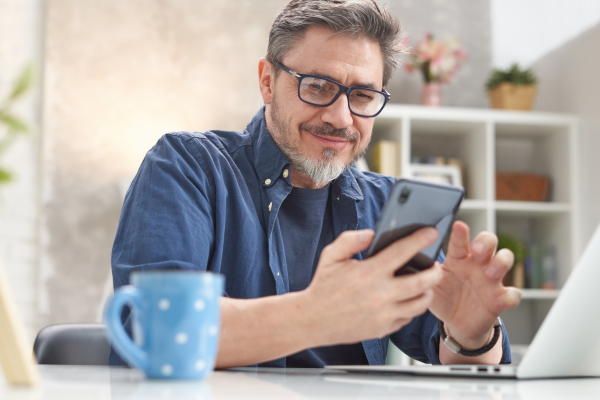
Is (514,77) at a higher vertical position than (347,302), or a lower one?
higher

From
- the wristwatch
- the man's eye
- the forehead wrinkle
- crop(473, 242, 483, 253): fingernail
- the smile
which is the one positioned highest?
the forehead wrinkle

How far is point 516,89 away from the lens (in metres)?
3.25

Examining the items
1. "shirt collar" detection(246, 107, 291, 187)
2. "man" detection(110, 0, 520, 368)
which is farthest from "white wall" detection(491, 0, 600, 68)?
"shirt collar" detection(246, 107, 291, 187)

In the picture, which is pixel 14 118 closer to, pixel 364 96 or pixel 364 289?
pixel 364 289

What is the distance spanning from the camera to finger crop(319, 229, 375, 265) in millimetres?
673

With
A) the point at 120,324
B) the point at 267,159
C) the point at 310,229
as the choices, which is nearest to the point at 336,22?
the point at 267,159

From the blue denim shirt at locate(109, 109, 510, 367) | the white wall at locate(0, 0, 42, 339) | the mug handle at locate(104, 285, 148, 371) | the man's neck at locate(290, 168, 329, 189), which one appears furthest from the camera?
the white wall at locate(0, 0, 42, 339)

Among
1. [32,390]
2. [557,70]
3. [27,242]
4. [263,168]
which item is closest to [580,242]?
[557,70]

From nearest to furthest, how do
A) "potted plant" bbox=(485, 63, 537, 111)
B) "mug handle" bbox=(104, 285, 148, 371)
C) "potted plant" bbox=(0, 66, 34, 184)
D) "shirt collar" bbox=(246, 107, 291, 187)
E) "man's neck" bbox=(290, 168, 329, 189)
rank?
"potted plant" bbox=(0, 66, 34, 184)
"mug handle" bbox=(104, 285, 148, 371)
"shirt collar" bbox=(246, 107, 291, 187)
"man's neck" bbox=(290, 168, 329, 189)
"potted plant" bbox=(485, 63, 537, 111)

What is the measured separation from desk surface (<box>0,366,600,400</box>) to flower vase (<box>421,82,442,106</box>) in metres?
2.61

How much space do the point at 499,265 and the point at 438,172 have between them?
7.56 feet

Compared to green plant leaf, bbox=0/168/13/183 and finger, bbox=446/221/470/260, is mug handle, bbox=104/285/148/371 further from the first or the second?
finger, bbox=446/221/470/260

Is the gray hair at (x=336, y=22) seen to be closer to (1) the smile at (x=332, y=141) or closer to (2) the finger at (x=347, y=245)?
(1) the smile at (x=332, y=141)

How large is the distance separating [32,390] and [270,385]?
24cm
